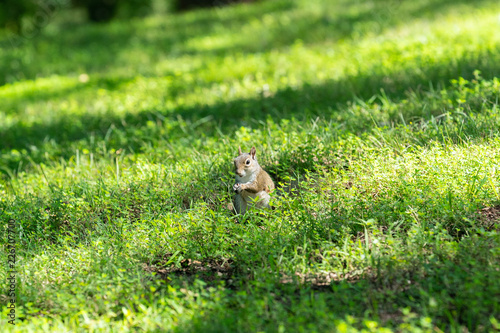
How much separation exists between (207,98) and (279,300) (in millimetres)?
4974

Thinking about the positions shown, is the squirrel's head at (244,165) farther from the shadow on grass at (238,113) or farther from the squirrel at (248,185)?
the shadow on grass at (238,113)

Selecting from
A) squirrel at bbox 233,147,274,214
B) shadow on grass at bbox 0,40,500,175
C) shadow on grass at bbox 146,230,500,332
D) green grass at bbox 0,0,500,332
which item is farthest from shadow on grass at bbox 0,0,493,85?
shadow on grass at bbox 146,230,500,332

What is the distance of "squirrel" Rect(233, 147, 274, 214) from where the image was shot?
4.15m

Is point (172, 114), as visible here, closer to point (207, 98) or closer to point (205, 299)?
point (207, 98)

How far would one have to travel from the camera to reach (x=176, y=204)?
14.9 ft

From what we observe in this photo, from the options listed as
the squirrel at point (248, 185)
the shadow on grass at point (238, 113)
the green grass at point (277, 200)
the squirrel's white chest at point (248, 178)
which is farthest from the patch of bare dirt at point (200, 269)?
the shadow on grass at point (238, 113)

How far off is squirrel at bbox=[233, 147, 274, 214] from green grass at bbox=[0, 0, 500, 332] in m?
0.14

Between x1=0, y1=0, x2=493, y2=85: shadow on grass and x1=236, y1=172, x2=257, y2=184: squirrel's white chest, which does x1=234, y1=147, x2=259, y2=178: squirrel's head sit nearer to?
x1=236, y1=172, x2=257, y2=184: squirrel's white chest

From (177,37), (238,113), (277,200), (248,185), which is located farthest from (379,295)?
(177,37)

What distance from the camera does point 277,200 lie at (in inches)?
167

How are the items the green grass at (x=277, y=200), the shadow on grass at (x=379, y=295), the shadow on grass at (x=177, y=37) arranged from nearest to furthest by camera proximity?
the shadow on grass at (x=379, y=295) < the green grass at (x=277, y=200) < the shadow on grass at (x=177, y=37)

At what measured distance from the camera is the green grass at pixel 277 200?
3.15 m

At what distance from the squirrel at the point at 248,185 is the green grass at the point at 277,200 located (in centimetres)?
14

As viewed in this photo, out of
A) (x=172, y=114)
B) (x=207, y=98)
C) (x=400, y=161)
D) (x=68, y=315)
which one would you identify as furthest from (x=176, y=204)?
(x=207, y=98)
